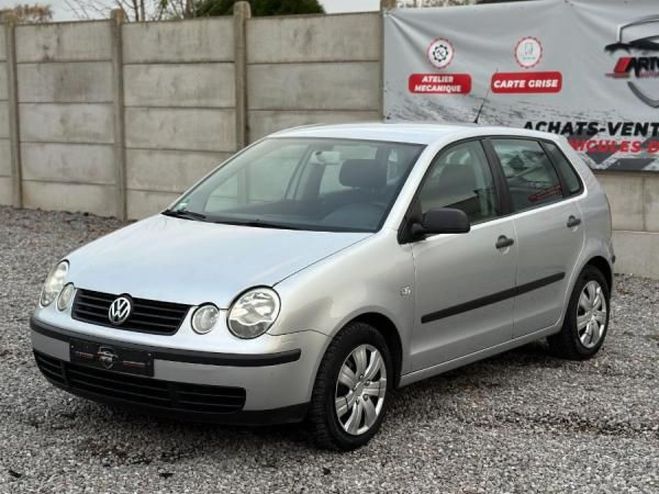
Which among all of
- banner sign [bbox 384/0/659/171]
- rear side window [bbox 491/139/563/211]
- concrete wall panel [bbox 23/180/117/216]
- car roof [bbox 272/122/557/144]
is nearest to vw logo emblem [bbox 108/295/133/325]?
car roof [bbox 272/122/557/144]

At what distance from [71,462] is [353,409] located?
1344 mm

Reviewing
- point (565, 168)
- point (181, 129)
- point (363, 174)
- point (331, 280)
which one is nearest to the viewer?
point (331, 280)

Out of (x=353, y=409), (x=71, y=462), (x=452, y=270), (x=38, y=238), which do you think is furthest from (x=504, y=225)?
(x=38, y=238)

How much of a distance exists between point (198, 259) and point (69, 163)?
9.30 meters

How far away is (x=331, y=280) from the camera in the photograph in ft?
15.1

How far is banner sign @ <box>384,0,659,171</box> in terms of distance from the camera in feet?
31.0

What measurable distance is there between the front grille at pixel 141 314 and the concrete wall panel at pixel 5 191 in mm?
10118

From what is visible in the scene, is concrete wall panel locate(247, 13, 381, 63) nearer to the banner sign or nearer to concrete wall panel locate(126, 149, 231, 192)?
the banner sign

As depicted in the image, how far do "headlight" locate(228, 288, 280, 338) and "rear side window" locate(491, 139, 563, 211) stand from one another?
2.13 m

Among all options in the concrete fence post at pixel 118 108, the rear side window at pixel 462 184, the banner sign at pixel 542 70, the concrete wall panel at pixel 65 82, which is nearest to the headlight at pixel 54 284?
the rear side window at pixel 462 184

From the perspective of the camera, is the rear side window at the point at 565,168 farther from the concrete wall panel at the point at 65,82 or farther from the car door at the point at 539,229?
the concrete wall panel at the point at 65,82

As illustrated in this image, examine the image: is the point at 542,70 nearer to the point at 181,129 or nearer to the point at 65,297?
the point at 181,129

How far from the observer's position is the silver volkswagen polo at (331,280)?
4449mm

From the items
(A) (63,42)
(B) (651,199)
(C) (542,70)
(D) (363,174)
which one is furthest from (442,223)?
(A) (63,42)
